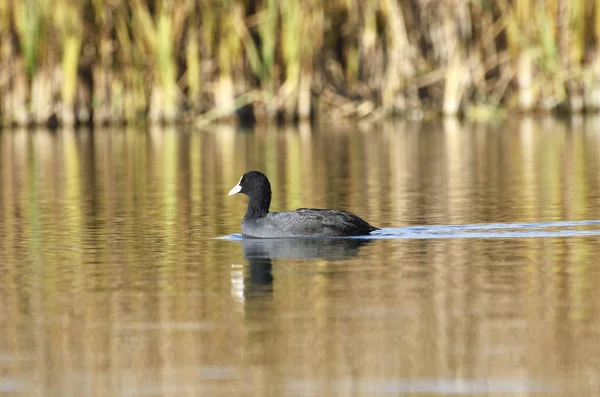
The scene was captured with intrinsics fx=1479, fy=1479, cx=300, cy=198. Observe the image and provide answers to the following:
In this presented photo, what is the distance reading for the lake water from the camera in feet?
20.2

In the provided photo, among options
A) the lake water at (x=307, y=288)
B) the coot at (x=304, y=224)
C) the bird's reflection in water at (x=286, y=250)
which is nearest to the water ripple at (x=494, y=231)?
the lake water at (x=307, y=288)

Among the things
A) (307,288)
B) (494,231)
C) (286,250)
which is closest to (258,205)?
(286,250)

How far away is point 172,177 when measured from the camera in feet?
60.2

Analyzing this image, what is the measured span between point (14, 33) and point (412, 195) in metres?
15.1

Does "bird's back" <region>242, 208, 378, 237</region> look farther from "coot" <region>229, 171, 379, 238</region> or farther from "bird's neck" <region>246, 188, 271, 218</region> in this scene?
"bird's neck" <region>246, 188, 271, 218</region>

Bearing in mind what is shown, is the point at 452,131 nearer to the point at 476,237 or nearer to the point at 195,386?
the point at 476,237

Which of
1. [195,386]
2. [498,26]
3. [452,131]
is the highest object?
[498,26]

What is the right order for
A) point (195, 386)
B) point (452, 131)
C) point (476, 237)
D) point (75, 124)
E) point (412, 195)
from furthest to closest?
point (75, 124) → point (452, 131) → point (412, 195) → point (476, 237) → point (195, 386)

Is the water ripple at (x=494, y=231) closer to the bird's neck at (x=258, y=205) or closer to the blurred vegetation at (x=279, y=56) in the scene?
the bird's neck at (x=258, y=205)

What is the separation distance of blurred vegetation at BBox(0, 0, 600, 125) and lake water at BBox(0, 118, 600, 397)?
9.53 m

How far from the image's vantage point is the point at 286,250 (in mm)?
10578

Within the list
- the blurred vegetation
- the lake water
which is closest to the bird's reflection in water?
the lake water

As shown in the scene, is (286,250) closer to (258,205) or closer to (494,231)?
(258,205)

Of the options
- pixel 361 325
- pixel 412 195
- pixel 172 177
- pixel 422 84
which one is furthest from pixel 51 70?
pixel 361 325
